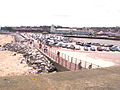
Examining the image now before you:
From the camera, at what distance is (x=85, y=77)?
4953mm

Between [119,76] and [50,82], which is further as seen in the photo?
[119,76]

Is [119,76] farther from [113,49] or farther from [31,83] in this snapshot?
[113,49]

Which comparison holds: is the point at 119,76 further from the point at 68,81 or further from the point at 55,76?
the point at 55,76

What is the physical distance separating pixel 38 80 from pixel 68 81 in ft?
3.10

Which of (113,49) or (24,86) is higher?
(24,86)

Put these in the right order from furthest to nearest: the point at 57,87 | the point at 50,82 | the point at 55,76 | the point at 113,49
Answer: the point at 113,49
the point at 55,76
the point at 50,82
the point at 57,87

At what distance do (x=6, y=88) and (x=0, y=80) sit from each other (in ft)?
2.26

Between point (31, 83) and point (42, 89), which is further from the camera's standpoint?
point (31, 83)

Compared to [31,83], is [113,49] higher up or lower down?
lower down

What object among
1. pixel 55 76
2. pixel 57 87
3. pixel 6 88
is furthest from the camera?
pixel 55 76

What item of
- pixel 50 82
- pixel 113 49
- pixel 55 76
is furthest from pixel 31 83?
pixel 113 49

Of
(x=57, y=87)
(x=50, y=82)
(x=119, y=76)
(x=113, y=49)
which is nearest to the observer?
(x=57, y=87)

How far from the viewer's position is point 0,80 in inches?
170

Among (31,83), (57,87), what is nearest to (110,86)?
(57,87)
